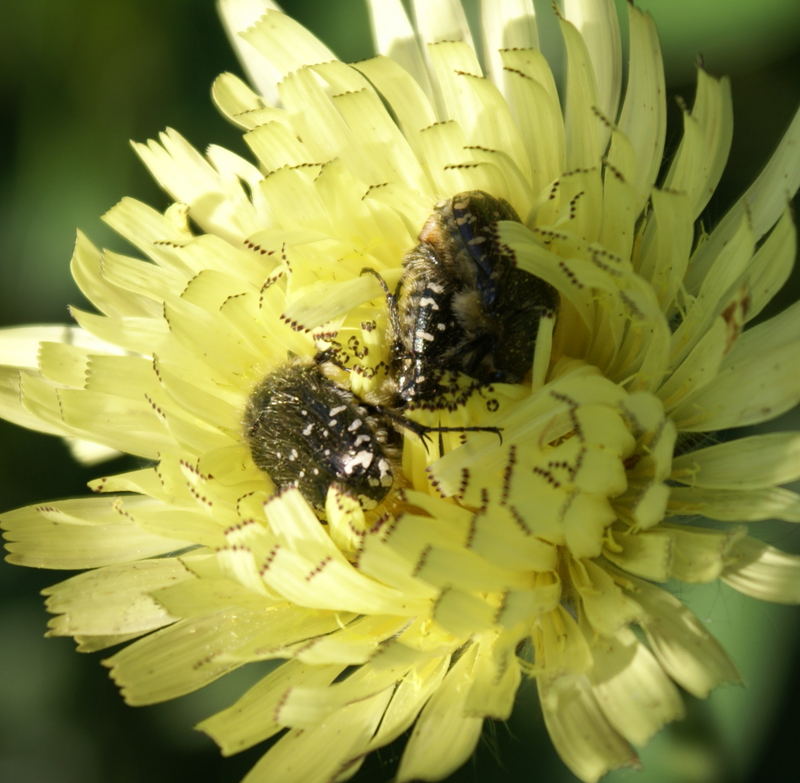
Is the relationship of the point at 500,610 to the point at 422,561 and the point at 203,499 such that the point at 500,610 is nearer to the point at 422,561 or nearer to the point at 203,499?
the point at 422,561

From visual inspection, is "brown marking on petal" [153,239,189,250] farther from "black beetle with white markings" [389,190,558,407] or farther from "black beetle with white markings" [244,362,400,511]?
"black beetle with white markings" [389,190,558,407]

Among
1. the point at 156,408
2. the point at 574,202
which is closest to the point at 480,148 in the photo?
the point at 574,202

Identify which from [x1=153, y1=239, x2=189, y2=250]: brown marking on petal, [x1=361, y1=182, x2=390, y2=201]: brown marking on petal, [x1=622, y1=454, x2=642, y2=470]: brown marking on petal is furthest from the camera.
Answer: [x1=153, y1=239, x2=189, y2=250]: brown marking on petal

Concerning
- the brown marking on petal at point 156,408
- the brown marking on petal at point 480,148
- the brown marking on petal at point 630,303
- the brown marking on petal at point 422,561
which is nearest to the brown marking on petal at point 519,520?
the brown marking on petal at point 422,561

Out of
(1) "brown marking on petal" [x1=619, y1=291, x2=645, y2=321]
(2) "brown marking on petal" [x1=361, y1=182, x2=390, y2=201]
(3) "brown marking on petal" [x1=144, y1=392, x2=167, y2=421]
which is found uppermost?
(2) "brown marking on petal" [x1=361, y1=182, x2=390, y2=201]

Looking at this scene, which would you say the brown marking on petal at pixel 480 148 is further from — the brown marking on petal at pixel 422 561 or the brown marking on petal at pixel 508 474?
the brown marking on petal at pixel 422 561

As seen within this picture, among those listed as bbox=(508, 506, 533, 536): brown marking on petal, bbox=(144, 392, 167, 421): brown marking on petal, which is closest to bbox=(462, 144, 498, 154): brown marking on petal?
bbox=(508, 506, 533, 536): brown marking on petal

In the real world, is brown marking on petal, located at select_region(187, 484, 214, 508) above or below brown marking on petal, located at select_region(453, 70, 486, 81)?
below
